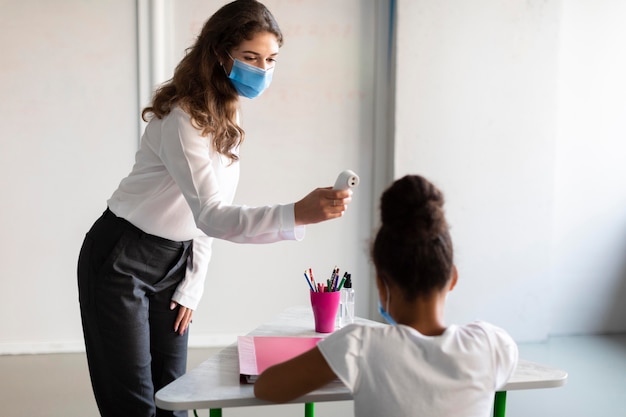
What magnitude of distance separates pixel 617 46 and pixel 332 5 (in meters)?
1.58

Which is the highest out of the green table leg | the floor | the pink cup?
the pink cup

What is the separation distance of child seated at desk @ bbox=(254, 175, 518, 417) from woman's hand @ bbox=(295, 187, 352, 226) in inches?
9.4

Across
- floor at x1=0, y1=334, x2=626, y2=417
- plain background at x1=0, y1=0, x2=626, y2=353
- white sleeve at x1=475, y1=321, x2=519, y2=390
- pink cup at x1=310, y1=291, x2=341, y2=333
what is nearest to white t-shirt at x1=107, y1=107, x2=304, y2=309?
pink cup at x1=310, y1=291, x2=341, y2=333

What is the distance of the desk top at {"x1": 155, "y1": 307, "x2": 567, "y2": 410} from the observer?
1.18 meters

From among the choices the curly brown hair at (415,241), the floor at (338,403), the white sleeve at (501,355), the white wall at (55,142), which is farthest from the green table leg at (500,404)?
A: the white wall at (55,142)

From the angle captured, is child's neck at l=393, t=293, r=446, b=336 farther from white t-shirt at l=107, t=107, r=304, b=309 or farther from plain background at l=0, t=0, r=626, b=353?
plain background at l=0, t=0, r=626, b=353

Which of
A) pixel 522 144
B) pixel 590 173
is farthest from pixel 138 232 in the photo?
pixel 590 173

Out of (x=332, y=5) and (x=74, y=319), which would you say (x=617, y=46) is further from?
(x=74, y=319)

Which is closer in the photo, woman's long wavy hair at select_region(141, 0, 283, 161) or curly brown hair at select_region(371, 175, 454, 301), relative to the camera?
curly brown hair at select_region(371, 175, 454, 301)

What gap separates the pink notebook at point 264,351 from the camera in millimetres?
1289

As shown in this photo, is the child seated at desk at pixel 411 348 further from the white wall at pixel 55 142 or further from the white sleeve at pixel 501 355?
the white wall at pixel 55 142

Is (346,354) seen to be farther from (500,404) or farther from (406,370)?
(500,404)

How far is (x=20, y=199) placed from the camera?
338 cm

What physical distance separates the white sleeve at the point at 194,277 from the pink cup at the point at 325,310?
0.29 meters
